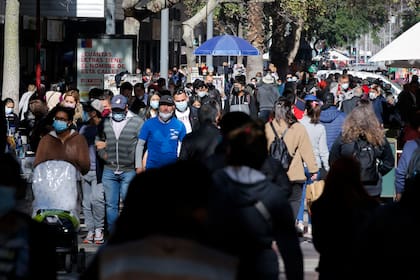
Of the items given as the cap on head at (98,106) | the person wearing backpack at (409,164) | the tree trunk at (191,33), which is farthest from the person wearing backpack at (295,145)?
the tree trunk at (191,33)

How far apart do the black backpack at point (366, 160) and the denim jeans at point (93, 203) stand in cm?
323

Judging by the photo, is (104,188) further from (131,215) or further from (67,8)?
(67,8)

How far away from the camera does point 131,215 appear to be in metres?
4.21

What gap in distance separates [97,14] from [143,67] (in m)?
18.6

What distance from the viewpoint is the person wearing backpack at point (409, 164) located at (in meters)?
10.7

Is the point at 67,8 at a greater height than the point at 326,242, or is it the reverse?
the point at 67,8

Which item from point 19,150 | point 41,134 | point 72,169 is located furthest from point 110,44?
point 72,169

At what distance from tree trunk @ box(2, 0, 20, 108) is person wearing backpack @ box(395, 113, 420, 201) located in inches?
486

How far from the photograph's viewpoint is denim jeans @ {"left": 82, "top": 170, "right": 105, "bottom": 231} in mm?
13102

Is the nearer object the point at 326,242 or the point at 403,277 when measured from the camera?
the point at 403,277

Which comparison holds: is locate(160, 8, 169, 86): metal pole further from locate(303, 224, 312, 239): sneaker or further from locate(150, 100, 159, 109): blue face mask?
locate(303, 224, 312, 239): sneaker

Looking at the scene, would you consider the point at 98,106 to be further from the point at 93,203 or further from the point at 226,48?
the point at 226,48

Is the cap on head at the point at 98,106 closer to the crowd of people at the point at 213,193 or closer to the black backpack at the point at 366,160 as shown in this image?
the crowd of people at the point at 213,193

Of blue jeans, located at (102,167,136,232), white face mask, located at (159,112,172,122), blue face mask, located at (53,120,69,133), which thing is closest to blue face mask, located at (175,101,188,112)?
white face mask, located at (159,112,172,122)
